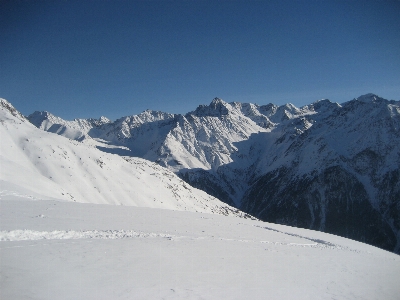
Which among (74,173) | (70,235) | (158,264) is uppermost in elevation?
(74,173)

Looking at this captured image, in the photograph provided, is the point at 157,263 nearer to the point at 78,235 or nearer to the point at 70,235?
the point at 78,235

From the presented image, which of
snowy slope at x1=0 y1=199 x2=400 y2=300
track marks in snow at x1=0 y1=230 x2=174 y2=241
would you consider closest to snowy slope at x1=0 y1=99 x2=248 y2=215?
snowy slope at x1=0 y1=199 x2=400 y2=300

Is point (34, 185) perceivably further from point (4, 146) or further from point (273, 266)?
point (273, 266)

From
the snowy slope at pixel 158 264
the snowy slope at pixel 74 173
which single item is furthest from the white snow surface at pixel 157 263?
the snowy slope at pixel 74 173

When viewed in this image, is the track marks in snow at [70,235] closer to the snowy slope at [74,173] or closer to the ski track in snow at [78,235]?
the ski track in snow at [78,235]

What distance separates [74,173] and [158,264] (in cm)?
6577

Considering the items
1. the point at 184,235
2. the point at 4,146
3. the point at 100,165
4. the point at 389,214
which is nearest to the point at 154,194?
the point at 100,165

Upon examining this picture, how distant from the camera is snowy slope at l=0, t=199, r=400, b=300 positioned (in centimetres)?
1211

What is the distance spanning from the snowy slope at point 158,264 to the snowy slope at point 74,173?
3248 centimetres

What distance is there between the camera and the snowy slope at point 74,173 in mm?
56969

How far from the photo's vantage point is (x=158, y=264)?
15.6 metres

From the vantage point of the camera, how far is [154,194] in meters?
89.8

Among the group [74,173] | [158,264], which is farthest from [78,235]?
[74,173]

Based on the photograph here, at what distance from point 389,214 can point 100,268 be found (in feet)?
699
